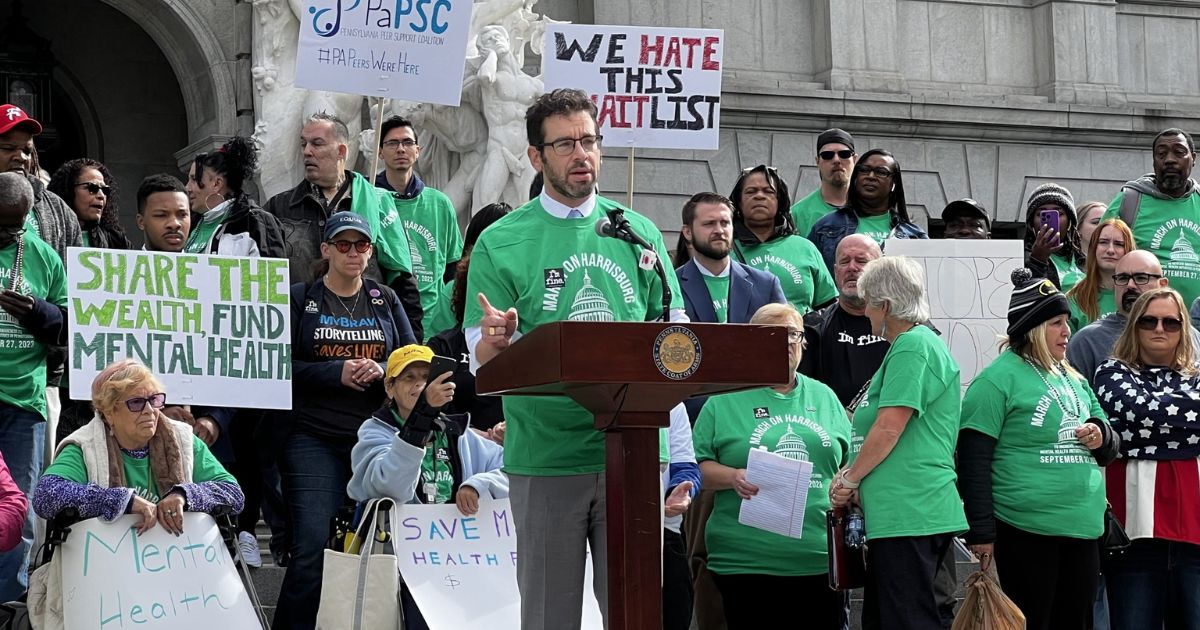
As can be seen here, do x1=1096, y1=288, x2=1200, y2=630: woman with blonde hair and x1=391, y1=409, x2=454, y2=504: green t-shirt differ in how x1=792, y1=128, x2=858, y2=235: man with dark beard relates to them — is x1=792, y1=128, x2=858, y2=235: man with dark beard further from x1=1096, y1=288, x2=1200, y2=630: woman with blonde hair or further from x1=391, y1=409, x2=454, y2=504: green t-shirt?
x1=391, y1=409, x2=454, y2=504: green t-shirt

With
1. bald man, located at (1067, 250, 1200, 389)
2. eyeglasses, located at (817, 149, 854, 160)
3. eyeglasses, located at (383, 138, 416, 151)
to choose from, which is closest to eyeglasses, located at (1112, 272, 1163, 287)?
bald man, located at (1067, 250, 1200, 389)

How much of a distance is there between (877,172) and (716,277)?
196 cm

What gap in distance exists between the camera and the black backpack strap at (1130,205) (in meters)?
10.9

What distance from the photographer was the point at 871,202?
33.9 feet

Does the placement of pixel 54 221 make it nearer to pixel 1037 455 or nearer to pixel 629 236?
pixel 629 236

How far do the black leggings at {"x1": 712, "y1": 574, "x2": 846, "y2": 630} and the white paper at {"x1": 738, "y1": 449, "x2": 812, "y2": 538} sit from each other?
24 cm

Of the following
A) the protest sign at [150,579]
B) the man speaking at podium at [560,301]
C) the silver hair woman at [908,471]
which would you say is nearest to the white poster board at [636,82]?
the silver hair woman at [908,471]

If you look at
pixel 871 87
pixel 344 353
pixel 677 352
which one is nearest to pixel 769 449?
pixel 344 353

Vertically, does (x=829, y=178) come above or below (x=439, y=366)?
above

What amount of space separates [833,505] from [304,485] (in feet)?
7.43

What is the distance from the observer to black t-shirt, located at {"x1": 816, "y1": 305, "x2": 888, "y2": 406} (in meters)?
8.73

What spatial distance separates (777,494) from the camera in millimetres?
7516

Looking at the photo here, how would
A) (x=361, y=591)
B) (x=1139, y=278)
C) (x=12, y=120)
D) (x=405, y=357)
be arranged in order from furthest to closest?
(x=1139, y=278), (x=12, y=120), (x=405, y=357), (x=361, y=591)

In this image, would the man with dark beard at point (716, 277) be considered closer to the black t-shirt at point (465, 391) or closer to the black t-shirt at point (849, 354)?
the black t-shirt at point (849, 354)
